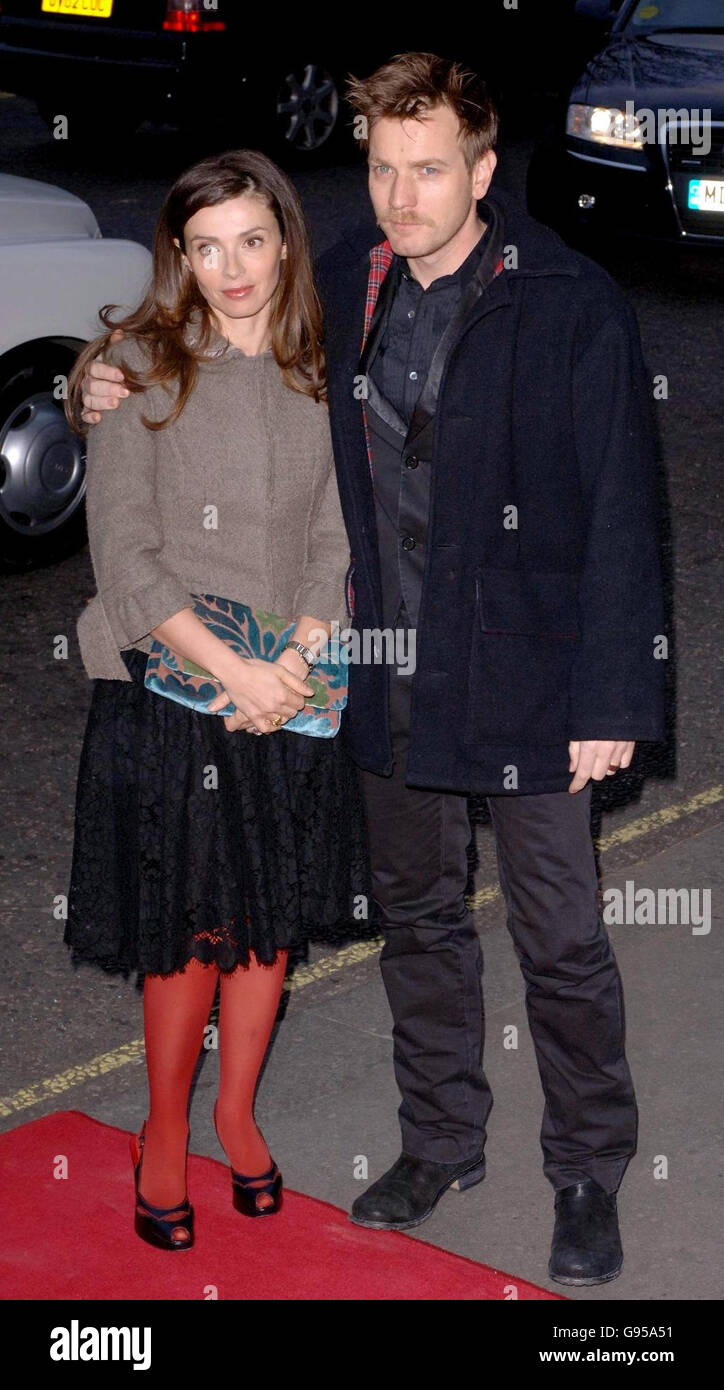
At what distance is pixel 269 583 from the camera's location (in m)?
3.36

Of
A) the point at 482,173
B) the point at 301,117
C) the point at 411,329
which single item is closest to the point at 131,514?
the point at 411,329

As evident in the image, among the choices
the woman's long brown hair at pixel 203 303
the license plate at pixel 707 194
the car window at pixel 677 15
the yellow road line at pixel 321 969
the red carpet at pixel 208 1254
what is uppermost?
the woman's long brown hair at pixel 203 303

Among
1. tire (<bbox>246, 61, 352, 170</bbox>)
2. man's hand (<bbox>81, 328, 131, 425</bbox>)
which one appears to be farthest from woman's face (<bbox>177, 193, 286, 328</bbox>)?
tire (<bbox>246, 61, 352, 170</bbox>)

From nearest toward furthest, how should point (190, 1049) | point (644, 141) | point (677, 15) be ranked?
1. point (190, 1049)
2. point (644, 141)
3. point (677, 15)

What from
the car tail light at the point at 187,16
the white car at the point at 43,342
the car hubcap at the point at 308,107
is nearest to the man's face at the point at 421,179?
the white car at the point at 43,342

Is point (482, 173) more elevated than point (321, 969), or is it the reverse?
point (482, 173)

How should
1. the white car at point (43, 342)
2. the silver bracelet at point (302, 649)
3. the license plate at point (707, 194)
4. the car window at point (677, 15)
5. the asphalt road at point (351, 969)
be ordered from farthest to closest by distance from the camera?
the car window at point (677, 15) → the license plate at point (707, 194) → the white car at point (43, 342) → the asphalt road at point (351, 969) → the silver bracelet at point (302, 649)

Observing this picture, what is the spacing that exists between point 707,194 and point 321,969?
23.2 feet

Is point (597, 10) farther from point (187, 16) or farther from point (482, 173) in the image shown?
point (482, 173)

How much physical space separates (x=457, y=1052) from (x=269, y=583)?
99cm

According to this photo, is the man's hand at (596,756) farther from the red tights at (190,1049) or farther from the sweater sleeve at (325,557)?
the red tights at (190,1049)

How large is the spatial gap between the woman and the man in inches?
3.7

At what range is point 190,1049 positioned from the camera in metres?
3.50

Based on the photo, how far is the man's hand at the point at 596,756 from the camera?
10.8 ft
